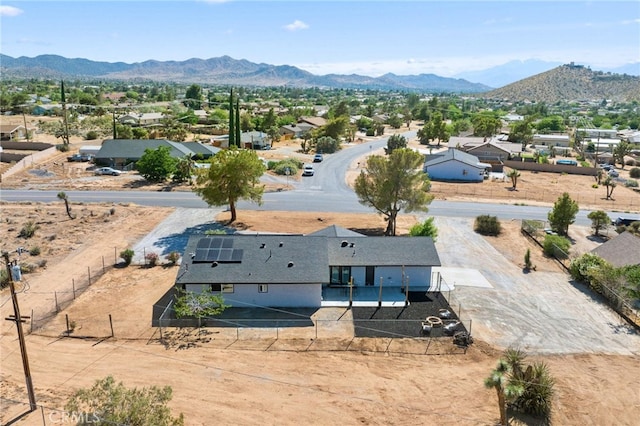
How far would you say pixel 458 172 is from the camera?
7425 centimetres

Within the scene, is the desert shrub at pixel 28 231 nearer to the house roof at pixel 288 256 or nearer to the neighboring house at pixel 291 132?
the house roof at pixel 288 256

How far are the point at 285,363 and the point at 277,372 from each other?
89 centimetres

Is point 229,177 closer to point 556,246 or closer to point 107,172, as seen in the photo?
point 556,246

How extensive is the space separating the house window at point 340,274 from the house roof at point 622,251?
2030 centimetres

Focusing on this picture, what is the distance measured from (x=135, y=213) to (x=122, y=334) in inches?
1037

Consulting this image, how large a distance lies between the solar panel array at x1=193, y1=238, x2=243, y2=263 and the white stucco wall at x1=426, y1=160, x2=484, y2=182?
49313 millimetres

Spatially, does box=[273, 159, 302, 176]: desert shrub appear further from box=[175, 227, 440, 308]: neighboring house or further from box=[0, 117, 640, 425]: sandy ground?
box=[0, 117, 640, 425]: sandy ground

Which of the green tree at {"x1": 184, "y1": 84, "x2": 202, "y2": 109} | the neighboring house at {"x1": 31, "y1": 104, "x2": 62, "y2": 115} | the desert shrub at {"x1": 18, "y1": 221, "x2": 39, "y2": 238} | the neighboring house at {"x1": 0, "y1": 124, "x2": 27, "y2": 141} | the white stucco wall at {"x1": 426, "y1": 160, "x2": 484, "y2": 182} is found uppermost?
the green tree at {"x1": 184, "y1": 84, "x2": 202, "y2": 109}

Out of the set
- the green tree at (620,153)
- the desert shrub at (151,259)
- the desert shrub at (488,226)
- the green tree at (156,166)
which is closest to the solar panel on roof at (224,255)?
the desert shrub at (151,259)

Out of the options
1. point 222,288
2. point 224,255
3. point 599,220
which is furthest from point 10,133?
point 599,220

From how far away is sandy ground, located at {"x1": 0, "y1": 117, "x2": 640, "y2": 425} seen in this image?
68.4 ft

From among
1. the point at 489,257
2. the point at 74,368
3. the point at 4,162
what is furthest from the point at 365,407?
the point at 4,162

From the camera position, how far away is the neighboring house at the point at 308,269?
99.1ft

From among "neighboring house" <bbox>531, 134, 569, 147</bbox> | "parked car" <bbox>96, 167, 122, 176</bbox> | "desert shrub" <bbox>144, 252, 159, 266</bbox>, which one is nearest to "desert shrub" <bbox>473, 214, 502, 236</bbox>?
"desert shrub" <bbox>144, 252, 159, 266</bbox>
